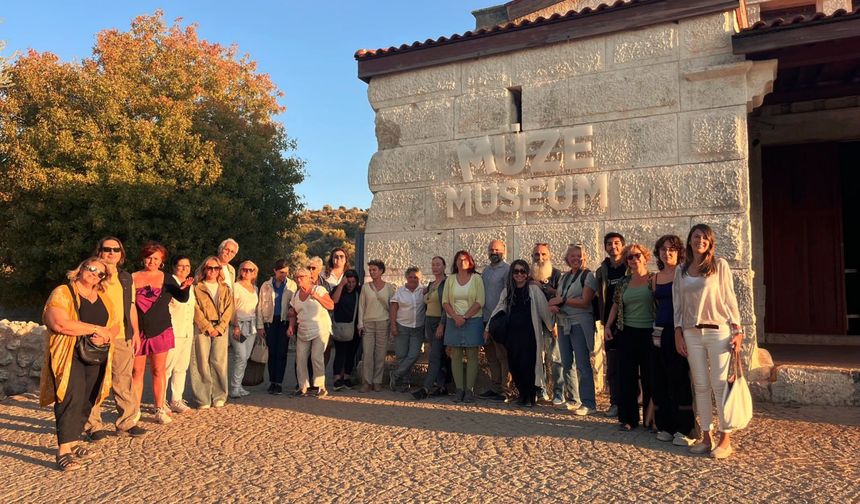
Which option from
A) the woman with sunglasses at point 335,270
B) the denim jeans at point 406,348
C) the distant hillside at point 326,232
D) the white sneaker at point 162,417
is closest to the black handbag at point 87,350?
the white sneaker at point 162,417

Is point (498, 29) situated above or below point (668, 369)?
above

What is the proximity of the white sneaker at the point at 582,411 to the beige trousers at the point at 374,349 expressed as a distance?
249 centimetres

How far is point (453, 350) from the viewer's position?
6645mm

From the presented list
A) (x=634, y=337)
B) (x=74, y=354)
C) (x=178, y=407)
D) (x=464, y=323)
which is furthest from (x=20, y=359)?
(x=634, y=337)

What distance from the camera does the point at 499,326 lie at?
6383 mm

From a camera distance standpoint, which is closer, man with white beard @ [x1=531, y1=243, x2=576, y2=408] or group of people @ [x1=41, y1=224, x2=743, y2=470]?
group of people @ [x1=41, y1=224, x2=743, y2=470]

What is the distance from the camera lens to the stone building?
6.61 m

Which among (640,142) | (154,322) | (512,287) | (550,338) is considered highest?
(640,142)

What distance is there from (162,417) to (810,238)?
370 inches

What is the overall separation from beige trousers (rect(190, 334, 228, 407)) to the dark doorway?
810cm

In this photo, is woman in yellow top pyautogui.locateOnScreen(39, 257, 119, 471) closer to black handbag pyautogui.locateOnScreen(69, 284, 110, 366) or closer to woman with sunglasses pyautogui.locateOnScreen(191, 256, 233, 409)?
black handbag pyautogui.locateOnScreen(69, 284, 110, 366)

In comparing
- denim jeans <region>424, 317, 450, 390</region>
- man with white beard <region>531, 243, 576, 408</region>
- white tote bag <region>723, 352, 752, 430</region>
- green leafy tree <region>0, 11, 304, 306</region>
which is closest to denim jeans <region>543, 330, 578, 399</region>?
man with white beard <region>531, 243, 576, 408</region>

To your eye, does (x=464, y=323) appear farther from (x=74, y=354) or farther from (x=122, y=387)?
(x=74, y=354)

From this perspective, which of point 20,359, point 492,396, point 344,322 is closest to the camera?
point 492,396
